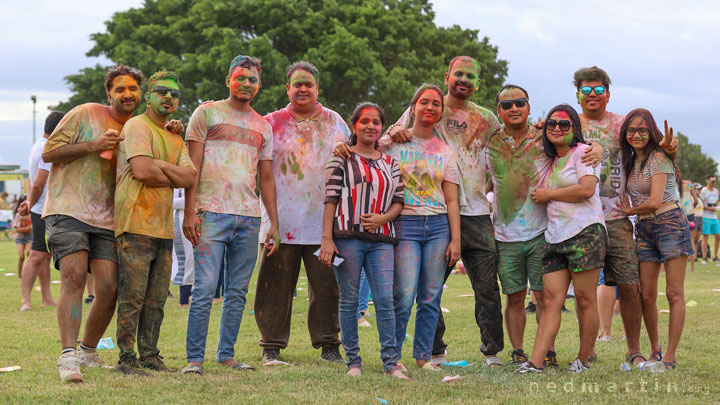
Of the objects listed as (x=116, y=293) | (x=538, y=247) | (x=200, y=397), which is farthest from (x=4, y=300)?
(x=538, y=247)

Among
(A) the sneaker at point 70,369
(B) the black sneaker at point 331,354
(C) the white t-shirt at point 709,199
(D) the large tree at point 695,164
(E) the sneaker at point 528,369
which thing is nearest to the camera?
(A) the sneaker at point 70,369

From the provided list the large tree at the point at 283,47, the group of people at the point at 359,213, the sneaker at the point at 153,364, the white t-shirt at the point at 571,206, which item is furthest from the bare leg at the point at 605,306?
the large tree at the point at 283,47

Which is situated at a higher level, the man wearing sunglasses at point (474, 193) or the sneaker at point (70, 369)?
the man wearing sunglasses at point (474, 193)

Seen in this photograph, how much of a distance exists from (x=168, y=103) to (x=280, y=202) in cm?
132

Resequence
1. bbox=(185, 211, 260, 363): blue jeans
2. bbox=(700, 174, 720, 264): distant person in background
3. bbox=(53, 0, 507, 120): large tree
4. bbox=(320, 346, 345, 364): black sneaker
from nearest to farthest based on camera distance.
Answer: bbox=(185, 211, 260, 363): blue jeans → bbox=(320, 346, 345, 364): black sneaker → bbox=(700, 174, 720, 264): distant person in background → bbox=(53, 0, 507, 120): large tree

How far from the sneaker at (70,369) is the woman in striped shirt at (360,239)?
191cm

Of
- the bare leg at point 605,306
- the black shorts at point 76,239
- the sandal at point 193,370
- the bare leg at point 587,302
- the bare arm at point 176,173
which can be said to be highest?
the bare arm at point 176,173

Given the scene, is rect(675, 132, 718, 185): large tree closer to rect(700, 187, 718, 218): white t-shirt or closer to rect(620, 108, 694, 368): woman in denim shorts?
rect(700, 187, 718, 218): white t-shirt

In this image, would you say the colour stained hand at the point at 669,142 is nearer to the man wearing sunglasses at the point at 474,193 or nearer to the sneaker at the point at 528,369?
the man wearing sunglasses at the point at 474,193

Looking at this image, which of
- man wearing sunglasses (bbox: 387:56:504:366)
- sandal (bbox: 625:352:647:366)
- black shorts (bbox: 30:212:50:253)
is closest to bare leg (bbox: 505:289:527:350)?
man wearing sunglasses (bbox: 387:56:504:366)

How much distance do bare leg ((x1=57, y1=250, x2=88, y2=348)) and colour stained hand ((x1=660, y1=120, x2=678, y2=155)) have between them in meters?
4.65

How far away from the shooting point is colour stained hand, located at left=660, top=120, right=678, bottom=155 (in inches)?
236

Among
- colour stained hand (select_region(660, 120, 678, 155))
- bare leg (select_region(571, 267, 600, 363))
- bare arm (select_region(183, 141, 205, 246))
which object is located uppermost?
colour stained hand (select_region(660, 120, 678, 155))

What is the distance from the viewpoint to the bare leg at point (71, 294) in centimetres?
545
